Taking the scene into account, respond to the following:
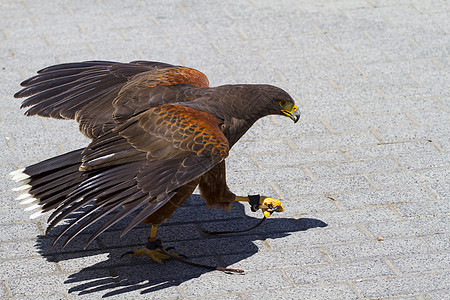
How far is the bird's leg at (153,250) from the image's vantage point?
Result: 503 centimetres

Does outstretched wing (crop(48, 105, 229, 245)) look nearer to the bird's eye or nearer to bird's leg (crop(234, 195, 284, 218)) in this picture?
the bird's eye

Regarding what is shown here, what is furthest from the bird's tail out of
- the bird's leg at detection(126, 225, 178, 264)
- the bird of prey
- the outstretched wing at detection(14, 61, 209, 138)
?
the bird's leg at detection(126, 225, 178, 264)

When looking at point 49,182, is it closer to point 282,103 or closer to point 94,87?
point 94,87

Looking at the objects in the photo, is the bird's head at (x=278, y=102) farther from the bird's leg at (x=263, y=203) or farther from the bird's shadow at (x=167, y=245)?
the bird's shadow at (x=167, y=245)

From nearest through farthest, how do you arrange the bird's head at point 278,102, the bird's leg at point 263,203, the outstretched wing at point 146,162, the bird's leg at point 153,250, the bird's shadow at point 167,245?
1. the outstretched wing at point 146,162
2. the bird's shadow at point 167,245
3. the bird's leg at point 153,250
4. the bird's head at point 278,102
5. the bird's leg at point 263,203

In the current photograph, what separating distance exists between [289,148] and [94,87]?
5.92 feet

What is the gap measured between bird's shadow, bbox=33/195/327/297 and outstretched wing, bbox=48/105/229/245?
422 millimetres

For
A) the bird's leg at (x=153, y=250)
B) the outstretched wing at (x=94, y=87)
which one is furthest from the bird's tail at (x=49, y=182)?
the bird's leg at (x=153, y=250)

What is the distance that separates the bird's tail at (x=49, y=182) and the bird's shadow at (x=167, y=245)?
39 cm

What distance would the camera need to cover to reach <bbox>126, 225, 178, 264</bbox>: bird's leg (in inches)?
198

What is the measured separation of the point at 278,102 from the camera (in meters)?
5.23

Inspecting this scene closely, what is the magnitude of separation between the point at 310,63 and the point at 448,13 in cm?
227

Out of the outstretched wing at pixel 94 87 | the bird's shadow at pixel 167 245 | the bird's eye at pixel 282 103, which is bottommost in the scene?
the bird's shadow at pixel 167 245

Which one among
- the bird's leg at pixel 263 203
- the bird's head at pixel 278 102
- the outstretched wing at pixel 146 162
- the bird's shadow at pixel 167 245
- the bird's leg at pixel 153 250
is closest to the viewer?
the outstretched wing at pixel 146 162
